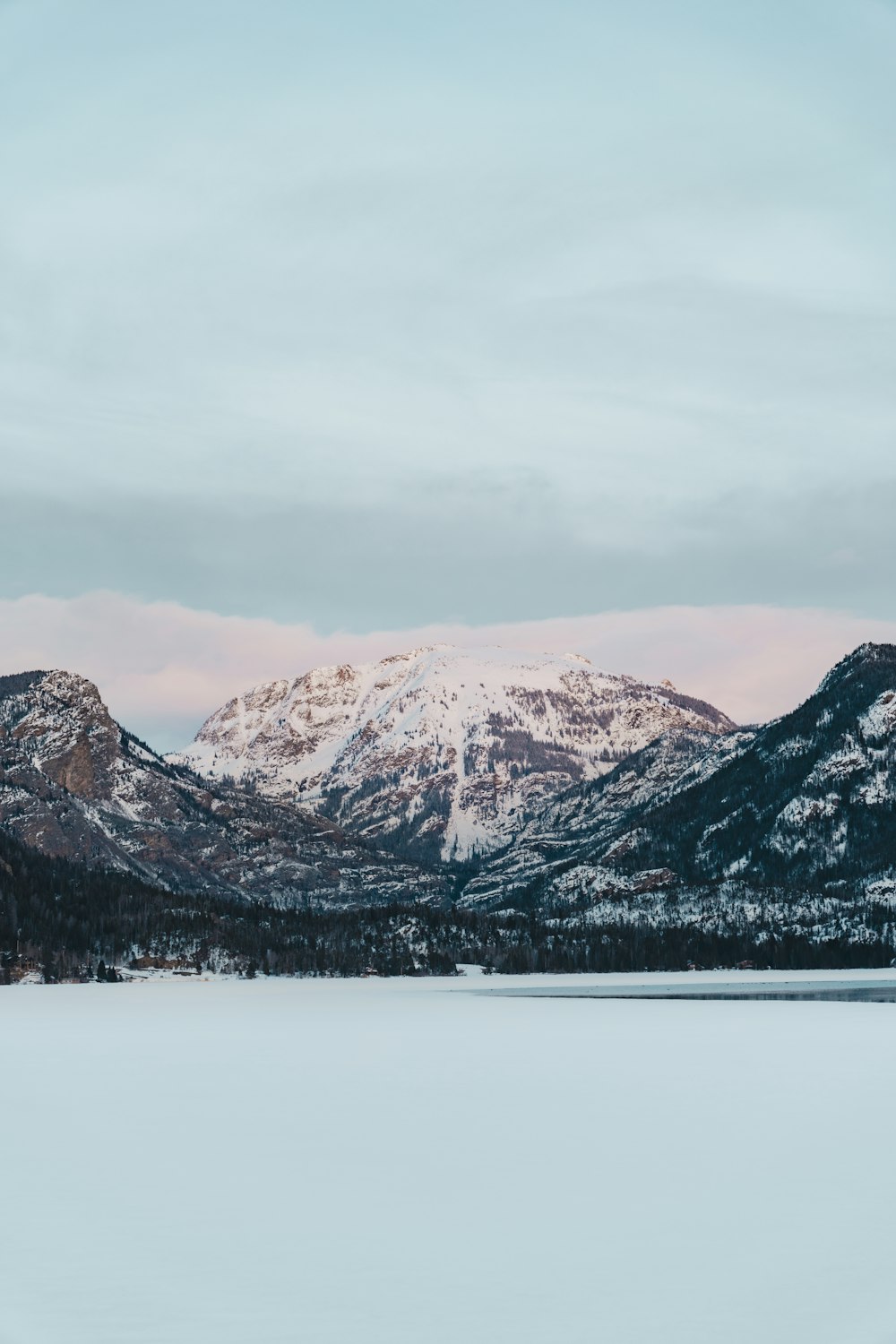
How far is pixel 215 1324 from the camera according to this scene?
37.9 m

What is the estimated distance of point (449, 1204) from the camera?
54156 millimetres

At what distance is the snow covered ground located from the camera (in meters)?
38.9

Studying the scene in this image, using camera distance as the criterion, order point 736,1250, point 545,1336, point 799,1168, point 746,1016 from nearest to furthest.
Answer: point 545,1336 → point 736,1250 → point 799,1168 → point 746,1016

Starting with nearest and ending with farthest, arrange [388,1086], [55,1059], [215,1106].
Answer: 1. [215,1106]
2. [388,1086]
3. [55,1059]

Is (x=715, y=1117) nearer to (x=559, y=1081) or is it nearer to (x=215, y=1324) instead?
(x=559, y=1081)

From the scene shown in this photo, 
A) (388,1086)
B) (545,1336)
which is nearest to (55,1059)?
(388,1086)

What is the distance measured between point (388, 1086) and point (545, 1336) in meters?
59.6

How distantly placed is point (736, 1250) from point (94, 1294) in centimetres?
1981

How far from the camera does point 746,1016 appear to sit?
187m

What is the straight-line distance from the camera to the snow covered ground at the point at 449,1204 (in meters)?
38.9

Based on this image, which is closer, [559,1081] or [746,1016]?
[559,1081]

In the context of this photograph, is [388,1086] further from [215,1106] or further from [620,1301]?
[620,1301]

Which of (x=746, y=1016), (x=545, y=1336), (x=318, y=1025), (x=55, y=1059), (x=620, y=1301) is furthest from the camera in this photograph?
(x=746, y=1016)

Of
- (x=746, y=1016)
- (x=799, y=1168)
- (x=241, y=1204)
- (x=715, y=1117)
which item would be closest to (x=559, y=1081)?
(x=715, y=1117)
